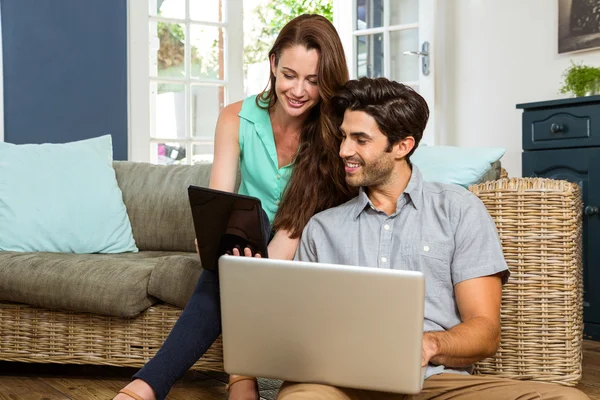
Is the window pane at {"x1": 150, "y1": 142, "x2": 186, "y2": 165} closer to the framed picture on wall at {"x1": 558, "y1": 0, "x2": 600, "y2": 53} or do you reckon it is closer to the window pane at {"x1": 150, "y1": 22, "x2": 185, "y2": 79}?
the window pane at {"x1": 150, "y1": 22, "x2": 185, "y2": 79}

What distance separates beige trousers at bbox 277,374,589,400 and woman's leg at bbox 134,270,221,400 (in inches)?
15.2

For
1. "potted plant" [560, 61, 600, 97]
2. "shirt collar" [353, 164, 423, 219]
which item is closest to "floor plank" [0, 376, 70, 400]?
"shirt collar" [353, 164, 423, 219]

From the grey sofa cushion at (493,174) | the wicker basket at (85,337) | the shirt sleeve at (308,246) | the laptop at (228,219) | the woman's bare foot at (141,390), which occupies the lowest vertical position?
the wicker basket at (85,337)

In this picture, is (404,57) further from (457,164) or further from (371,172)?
(371,172)

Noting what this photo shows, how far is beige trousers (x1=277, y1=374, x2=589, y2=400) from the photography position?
1.35 metres

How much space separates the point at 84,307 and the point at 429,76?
104 inches

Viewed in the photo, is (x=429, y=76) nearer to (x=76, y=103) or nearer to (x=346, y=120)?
(x=76, y=103)

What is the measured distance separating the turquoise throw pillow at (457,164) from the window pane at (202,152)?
2.28 m

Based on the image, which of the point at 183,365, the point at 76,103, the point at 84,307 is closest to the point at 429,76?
the point at 76,103

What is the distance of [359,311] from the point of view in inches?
49.1

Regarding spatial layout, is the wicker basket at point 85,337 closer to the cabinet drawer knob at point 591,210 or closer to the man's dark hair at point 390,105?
the man's dark hair at point 390,105

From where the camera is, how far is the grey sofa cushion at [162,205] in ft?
9.87

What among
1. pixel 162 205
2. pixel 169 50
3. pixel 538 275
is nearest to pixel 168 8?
pixel 169 50

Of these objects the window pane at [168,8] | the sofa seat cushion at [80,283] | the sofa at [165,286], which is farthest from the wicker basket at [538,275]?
the window pane at [168,8]
